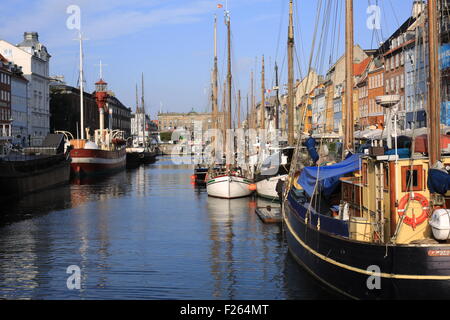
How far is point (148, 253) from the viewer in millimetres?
28266

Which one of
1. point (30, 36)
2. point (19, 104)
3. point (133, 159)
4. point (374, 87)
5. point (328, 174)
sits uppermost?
point (30, 36)

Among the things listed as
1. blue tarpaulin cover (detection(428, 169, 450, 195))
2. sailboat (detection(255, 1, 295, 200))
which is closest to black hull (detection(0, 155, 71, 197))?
sailboat (detection(255, 1, 295, 200))

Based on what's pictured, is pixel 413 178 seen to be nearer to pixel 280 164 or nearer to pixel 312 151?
pixel 312 151

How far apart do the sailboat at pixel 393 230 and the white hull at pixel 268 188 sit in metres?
25.0

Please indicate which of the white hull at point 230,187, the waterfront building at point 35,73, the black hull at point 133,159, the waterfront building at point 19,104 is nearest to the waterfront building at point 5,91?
the waterfront building at point 19,104

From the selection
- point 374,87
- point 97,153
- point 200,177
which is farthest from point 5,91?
point 374,87

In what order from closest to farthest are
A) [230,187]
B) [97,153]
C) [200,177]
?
1. [230,187]
2. [200,177]
3. [97,153]

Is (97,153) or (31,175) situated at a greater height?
(97,153)

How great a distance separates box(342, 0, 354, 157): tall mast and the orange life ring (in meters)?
9.04

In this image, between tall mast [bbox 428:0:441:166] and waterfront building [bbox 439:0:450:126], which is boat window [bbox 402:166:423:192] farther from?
waterfront building [bbox 439:0:450:126]

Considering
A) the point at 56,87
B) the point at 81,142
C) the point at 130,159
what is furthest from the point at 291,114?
the point at 56,87

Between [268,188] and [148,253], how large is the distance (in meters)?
21.3

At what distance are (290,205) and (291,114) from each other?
15331 mm

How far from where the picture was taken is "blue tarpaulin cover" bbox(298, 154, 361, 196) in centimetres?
2264
